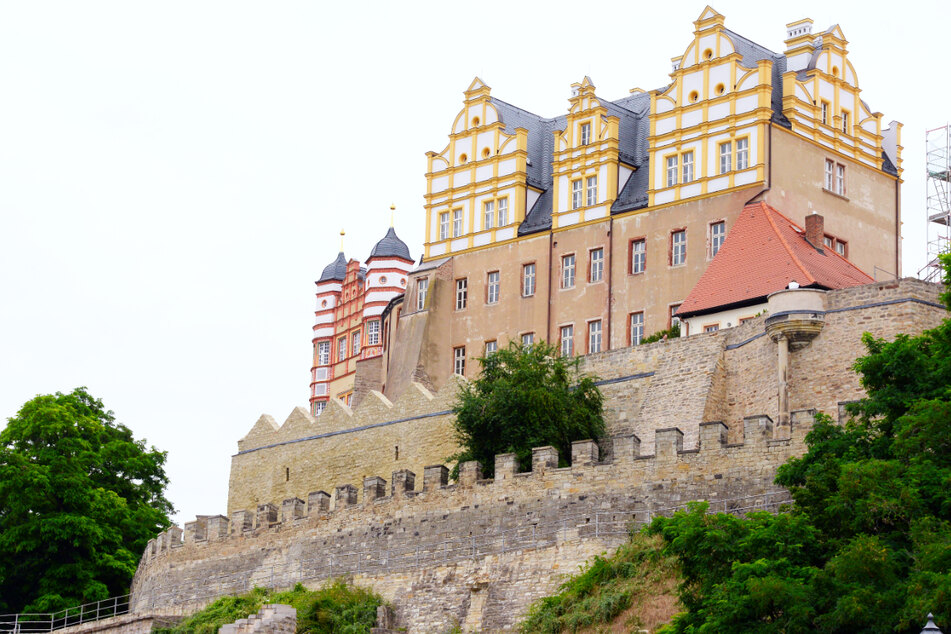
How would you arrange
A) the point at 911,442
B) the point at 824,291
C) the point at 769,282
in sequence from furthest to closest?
the point at 769,282, the point at 824,291, the point at 911,442

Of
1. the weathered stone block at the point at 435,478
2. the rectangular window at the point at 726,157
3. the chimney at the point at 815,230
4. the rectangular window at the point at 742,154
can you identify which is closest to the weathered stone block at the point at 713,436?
the weathered stone block at the point at 435,478

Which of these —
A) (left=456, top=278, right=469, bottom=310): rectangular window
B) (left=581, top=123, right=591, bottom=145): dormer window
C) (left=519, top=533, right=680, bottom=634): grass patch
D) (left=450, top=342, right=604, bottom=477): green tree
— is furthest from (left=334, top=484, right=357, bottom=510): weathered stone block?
(left=581, top=123, right=591, bottom=145): dormer window

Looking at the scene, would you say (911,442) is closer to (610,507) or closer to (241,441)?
(610,507)

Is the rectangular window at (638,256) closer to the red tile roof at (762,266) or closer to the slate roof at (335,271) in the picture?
the red tile roof at (762,266)

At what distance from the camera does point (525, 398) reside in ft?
149

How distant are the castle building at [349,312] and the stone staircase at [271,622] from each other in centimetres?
3832

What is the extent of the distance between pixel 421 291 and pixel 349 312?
2853 cm

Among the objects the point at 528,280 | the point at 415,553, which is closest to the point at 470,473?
the point at 415,553

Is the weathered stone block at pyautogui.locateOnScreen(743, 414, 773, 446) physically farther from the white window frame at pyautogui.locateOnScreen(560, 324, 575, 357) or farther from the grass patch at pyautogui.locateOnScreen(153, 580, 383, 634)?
the white window frame at pyautogui.locateOnScreen(560, 324, 575, 357)

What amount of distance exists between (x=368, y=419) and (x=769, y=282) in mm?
13175

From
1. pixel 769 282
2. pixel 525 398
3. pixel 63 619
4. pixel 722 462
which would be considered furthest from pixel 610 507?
pixel 63 619

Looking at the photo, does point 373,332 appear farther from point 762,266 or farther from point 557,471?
point 557,471

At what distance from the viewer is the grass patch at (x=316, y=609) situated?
41.8 meters

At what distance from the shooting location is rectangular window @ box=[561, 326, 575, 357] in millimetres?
55875
